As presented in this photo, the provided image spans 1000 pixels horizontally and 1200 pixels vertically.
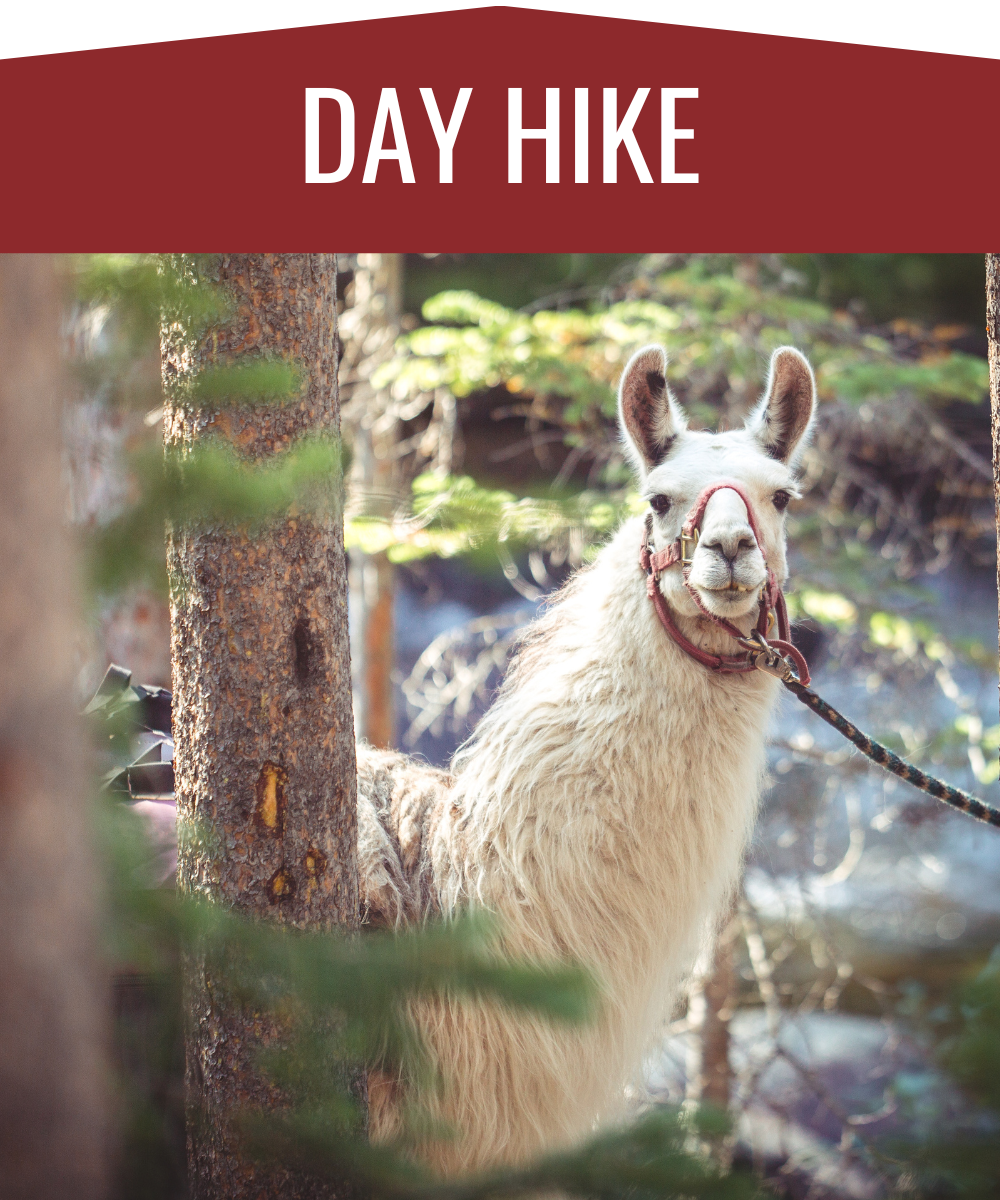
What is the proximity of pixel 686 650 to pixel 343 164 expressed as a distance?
1.50m

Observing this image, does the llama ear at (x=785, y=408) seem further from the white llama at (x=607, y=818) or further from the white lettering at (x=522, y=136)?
the white lettering at (x=522, y=136)

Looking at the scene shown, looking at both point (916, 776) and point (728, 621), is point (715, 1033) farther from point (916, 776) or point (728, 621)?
point (728, 621)

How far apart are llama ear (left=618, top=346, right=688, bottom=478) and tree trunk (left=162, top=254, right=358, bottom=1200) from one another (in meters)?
1.04

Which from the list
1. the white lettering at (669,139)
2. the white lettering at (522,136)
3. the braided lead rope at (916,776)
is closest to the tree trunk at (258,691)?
the white lettering at (522,136)

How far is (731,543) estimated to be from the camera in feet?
8.36

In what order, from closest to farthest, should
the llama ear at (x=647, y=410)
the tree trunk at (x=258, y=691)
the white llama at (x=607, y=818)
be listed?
the tree trunk at (x=258, y=691)
the white llama at (x=607, y=818)
the llama ear at (x=647, y=410)

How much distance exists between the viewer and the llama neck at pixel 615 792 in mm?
2662

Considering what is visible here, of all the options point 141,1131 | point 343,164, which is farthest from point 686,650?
point 141,1131

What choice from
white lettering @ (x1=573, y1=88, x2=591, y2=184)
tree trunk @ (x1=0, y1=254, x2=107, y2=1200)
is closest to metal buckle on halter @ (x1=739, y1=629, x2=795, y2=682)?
white lettering @ (x1=573, y1=88, x2=591, y2=184)

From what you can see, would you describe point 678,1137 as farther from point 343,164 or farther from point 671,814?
point 343,164

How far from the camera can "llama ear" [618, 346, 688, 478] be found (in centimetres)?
294

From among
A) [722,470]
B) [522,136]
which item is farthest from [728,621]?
[522,136]

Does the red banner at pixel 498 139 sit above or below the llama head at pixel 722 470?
above

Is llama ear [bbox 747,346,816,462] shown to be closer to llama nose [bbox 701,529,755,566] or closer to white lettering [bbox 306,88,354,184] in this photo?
llama nose [bbox 701,529,755,566]
